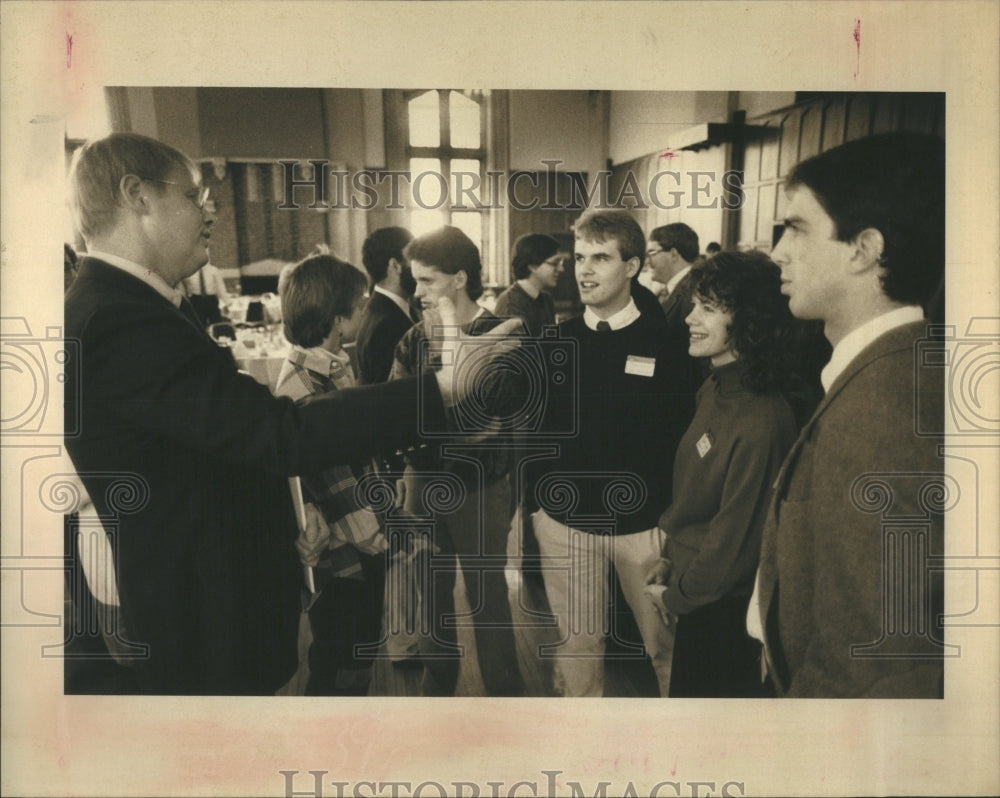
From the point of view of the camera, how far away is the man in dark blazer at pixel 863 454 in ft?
8.32

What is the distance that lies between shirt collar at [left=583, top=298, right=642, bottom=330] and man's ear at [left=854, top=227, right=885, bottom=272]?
21.9 inches

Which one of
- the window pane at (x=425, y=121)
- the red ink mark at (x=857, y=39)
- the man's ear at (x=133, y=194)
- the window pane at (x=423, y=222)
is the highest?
the red ink mark at (x=857, y=39)

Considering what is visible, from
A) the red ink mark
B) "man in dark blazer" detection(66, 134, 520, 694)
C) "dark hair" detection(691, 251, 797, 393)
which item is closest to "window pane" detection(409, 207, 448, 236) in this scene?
"man in dark blazer" detection(66, 134, 520, 694)

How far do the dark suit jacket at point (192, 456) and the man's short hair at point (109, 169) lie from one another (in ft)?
0.39

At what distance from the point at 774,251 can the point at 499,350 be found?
73 centimetres

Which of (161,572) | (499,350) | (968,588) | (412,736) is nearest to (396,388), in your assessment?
(499,350)

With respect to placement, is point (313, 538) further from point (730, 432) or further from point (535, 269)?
point (730, 432)

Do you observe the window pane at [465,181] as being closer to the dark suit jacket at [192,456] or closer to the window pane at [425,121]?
the window pane at [425,121]

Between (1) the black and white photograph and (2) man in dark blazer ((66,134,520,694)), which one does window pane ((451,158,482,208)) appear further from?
(2) man in dark blazer ((66,134,520,694))

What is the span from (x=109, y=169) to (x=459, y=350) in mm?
975

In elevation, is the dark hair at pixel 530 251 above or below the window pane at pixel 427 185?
below

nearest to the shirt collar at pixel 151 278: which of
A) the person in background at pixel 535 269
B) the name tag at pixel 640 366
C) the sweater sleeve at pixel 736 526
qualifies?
the person in background at pixel 535 269

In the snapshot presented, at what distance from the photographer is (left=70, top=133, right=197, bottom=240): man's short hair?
2.52m

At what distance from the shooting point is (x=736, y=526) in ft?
8.40
